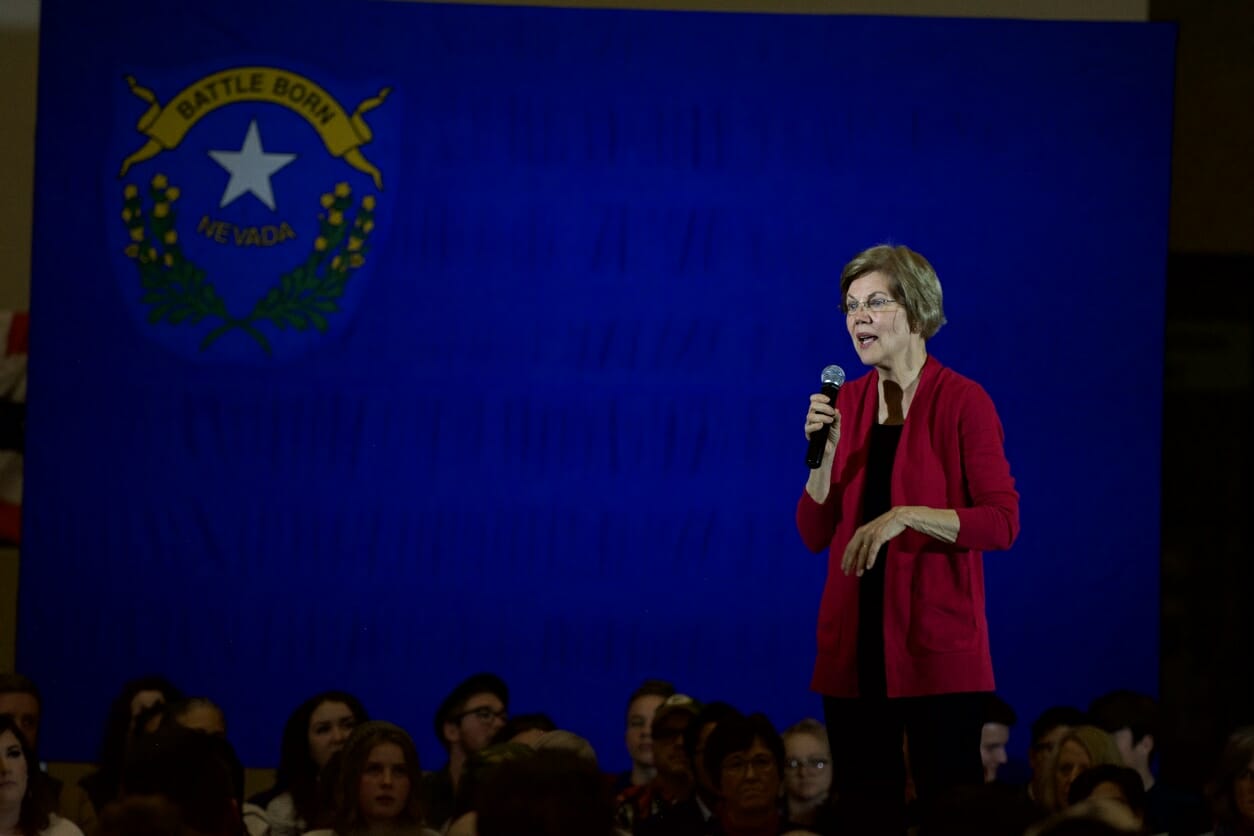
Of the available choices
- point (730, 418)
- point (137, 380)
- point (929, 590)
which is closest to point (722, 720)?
point (929, 590)

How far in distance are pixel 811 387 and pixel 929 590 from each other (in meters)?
2.41

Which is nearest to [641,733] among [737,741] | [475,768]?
[737,741]

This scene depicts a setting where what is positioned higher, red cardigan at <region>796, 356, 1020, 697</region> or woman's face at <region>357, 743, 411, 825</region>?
red cardigan at <region>796, 356, 1020, 697</region>

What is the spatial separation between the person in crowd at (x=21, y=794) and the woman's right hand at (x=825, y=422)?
76.7 inches

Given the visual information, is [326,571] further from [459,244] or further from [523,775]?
[523,775]

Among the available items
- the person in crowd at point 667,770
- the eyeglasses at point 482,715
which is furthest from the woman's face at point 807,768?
the eyeglasses at point 482,715

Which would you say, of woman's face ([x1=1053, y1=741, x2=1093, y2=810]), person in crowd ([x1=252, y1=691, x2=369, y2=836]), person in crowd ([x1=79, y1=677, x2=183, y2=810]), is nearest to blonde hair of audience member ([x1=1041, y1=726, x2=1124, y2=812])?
woman's face ([x1=1053, y1=741, x2=1093, y2=810])

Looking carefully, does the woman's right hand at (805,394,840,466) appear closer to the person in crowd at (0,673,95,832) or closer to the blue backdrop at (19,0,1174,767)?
the blue backdrop at (19,0,1174,767)

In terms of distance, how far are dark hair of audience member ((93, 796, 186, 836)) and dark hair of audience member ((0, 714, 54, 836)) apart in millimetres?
1392

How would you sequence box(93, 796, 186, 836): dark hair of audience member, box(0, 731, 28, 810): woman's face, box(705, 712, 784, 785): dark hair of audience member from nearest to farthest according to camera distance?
box(93, 796, 186, 836): dark hair of audience member < box(0, 731, 28, 810): woman's face < box(705, 712, 784, 785): dark hair of audience member

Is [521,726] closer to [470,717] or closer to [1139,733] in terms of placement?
[470,717]

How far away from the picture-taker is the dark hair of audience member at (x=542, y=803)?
2.64 m

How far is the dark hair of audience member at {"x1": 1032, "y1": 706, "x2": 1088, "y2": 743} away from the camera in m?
5.02

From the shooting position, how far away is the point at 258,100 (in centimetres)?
564
